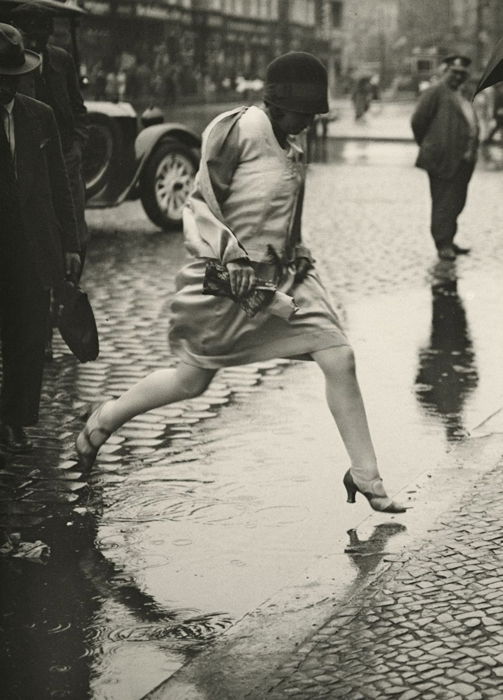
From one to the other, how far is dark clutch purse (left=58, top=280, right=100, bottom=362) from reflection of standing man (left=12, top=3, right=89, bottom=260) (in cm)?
159

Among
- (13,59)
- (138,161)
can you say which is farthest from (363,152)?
(13,59)

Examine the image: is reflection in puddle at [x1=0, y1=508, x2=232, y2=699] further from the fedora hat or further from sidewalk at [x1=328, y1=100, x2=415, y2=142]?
sidewalk at [x1=328, y1=100, x2=415, y2=142]

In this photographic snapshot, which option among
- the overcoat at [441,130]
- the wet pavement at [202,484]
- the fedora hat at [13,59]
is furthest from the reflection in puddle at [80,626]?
the overcoat at [441,130]

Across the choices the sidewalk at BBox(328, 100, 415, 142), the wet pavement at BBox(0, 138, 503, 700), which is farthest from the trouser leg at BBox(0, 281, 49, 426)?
the sidewalk at BBox(328, 100, 415, 142)

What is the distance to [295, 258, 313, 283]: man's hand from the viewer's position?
Answer: 17.7 ft

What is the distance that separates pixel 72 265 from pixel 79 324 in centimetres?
26

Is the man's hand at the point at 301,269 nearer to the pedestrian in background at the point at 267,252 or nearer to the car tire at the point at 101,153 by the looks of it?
the pedestrian in background at the point at 267,252

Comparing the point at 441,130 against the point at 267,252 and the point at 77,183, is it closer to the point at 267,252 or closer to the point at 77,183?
the point at 77,183

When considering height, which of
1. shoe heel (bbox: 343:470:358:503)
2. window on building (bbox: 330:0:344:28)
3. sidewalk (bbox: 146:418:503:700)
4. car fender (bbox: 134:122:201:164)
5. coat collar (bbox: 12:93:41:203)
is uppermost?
coat collar (bbox: 12:93:41:203)

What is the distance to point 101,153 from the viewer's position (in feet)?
48.6

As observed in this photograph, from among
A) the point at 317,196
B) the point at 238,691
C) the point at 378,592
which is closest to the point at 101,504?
the point at 378,592

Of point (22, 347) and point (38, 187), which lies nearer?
point (38, 187)

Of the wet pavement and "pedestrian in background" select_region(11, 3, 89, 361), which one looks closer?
the wet pavement

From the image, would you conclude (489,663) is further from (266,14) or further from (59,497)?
(266,14)
